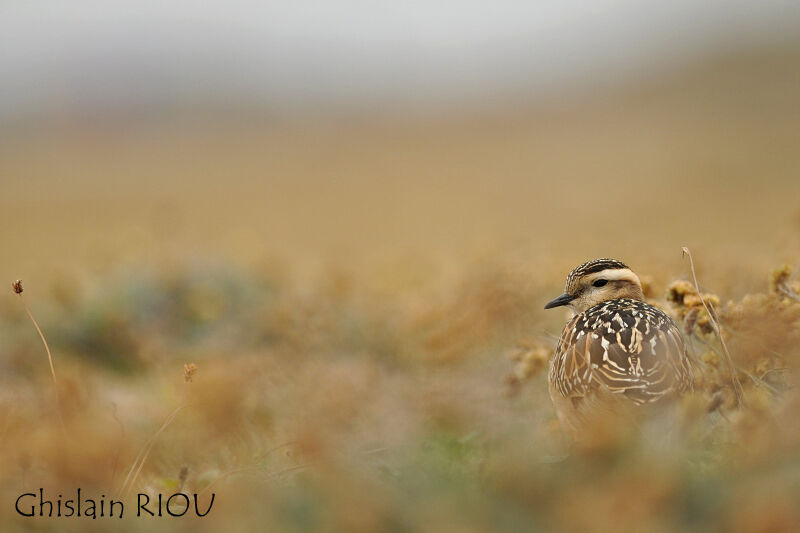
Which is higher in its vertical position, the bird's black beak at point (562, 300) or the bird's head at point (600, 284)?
the bird's head at point (600, 284)

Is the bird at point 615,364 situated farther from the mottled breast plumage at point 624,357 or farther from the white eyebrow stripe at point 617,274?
the white eyebrow stripe at point 617,274

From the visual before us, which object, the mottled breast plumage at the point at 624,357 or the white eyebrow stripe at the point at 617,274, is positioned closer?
the mottled breast plumage at the point at 624,357

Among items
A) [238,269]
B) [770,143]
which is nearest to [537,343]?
[238,269]

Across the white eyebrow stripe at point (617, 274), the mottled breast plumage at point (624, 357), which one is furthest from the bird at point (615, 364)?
the white eyebrow stripe at point (617, 274)

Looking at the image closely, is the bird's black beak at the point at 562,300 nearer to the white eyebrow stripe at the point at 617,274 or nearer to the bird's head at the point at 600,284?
the bird's head at the point at 600,284

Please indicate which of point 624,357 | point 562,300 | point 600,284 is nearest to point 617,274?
point 600,284

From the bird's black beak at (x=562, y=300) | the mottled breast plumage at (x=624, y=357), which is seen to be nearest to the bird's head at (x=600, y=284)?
the bird's black beak at (x=562, y=300)

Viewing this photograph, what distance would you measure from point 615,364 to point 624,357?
0.18 feet

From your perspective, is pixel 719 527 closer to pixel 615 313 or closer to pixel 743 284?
pixel 615 313

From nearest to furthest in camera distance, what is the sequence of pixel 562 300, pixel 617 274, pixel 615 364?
pixel 615 364, pixel 617 274, pixel 562 300

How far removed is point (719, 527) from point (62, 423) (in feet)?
7.57

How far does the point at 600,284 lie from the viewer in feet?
16.5

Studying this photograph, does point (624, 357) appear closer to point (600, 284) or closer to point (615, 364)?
point (615, 364)

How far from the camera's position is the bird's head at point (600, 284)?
194 inches
